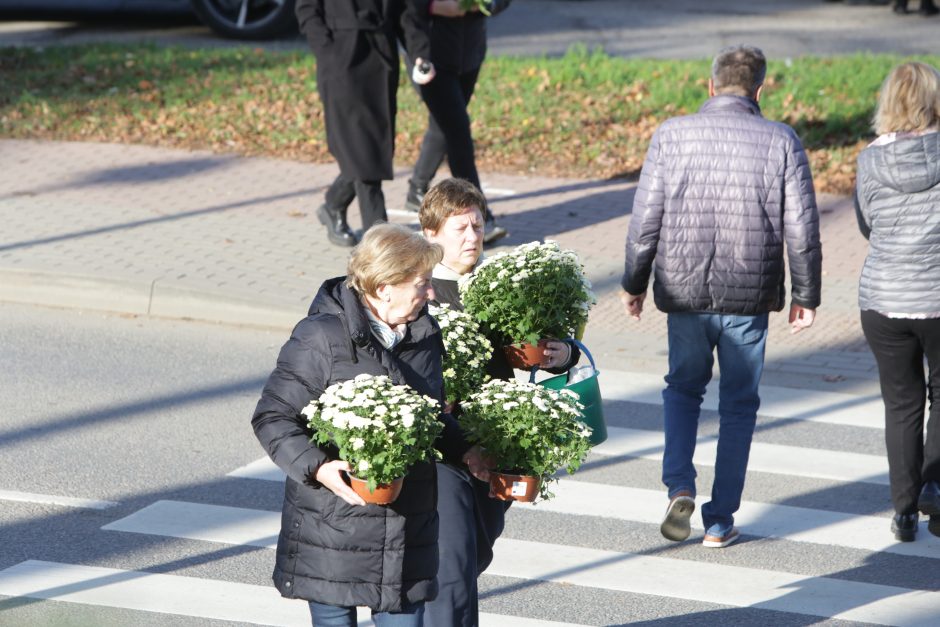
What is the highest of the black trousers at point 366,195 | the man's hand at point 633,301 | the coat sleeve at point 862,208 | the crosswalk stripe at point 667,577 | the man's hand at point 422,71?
the coat sleeve at point 862,208

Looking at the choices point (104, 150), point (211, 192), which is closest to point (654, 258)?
point (211, 192)

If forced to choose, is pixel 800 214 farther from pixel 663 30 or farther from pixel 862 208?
pixel 663 30

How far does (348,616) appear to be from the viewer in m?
3.99

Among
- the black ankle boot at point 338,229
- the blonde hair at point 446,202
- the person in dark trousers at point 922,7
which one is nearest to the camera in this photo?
the blonde hair at point 446,202

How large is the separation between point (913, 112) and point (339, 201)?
533cm

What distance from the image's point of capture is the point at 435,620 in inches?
165

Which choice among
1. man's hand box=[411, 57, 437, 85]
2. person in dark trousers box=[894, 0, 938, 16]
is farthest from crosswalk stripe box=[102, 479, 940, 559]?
person in dark trousers box=[894, 0, 938, 16]

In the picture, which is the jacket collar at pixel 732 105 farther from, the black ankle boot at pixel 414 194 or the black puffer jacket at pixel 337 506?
the black ankle boot at pixel 414 194

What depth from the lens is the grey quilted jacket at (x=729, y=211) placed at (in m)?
5.59

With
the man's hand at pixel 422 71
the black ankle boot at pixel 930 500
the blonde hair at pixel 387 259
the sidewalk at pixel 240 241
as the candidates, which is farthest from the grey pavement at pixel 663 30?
the blonde hair at pixel 387 259

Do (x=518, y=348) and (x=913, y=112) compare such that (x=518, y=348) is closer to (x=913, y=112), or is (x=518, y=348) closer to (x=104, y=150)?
(x=913, y=112)

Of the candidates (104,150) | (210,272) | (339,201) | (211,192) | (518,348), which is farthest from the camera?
(104,150)

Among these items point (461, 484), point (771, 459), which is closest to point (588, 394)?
point (461, 484)

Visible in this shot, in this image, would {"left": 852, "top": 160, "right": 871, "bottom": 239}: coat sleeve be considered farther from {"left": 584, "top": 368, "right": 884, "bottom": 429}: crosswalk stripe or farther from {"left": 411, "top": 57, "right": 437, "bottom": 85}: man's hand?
{"left": 411, "top": 57, "right": 437, "bottom": 85}: man's hand
